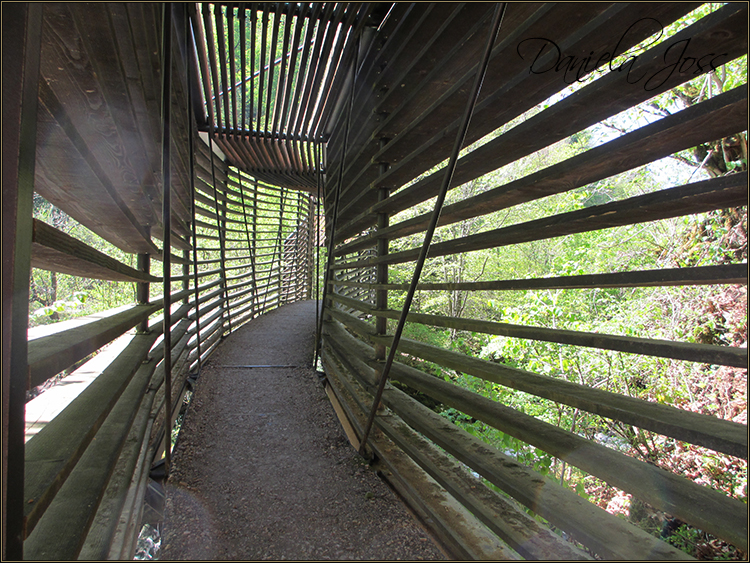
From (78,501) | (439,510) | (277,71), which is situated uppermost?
(277,71)

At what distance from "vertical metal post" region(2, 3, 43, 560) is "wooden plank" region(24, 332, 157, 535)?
0.07 metres

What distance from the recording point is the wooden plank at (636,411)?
750mm

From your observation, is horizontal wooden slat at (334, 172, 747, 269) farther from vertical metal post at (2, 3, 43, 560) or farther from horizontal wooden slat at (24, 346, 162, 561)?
horizontal wooden slat at (24, 346, 162, 561)

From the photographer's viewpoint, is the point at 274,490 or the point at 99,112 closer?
the point at 99,112

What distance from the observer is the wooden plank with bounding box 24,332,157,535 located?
2.56 feet

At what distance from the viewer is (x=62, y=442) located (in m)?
0.99

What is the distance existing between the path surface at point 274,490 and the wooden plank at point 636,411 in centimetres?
79

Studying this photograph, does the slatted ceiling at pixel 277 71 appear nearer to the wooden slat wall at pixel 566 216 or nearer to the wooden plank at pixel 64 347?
the wooden slat wall at pixel 566 216

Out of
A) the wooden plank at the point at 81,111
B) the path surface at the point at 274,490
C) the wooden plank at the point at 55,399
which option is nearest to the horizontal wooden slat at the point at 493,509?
the path surface at the point at 274,490

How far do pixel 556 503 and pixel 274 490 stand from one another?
145 centimetres

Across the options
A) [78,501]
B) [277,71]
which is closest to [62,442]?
[78,501]

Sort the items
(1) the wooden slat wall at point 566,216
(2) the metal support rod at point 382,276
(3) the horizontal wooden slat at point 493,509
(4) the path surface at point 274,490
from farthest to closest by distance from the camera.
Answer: (2) the metal support rod at point 382,276 < (4) the path surface at point 274,490 < (3) the horizontal wooden slat at point 493,509 < (1) the wooden slat wall at point 566,216

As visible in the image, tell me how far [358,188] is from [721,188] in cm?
314

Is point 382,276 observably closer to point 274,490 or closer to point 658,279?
point 274,490
